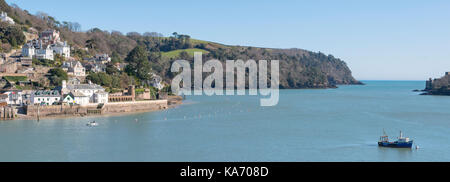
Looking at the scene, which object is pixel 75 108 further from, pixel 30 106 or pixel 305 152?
pixel 305 152

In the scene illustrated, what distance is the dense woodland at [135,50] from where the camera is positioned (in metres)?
73.2

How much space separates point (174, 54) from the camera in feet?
515

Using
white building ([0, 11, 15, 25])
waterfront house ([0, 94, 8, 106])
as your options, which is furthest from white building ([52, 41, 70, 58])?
waterfront house ([0, 94, 8, 106])

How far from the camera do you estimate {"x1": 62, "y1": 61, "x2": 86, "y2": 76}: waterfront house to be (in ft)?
213

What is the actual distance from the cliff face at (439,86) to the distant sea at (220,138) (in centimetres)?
6145

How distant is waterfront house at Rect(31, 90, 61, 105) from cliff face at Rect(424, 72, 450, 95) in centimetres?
9148

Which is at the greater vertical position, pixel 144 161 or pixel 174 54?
pixel 174 54

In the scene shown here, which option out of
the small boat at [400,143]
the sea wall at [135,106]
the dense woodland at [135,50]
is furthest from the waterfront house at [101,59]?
A: the small boat at [400,143]

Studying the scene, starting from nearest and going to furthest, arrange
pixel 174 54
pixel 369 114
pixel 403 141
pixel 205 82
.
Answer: pixel 403 141 → pixel 369 114 → pixel 205 82 → pixel 174 54

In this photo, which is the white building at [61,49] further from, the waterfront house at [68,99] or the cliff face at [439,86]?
the cliff face at [439,86]

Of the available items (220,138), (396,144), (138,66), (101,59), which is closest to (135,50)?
(138,66)

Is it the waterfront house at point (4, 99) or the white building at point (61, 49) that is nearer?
the waterfront house at point (4, 99)
